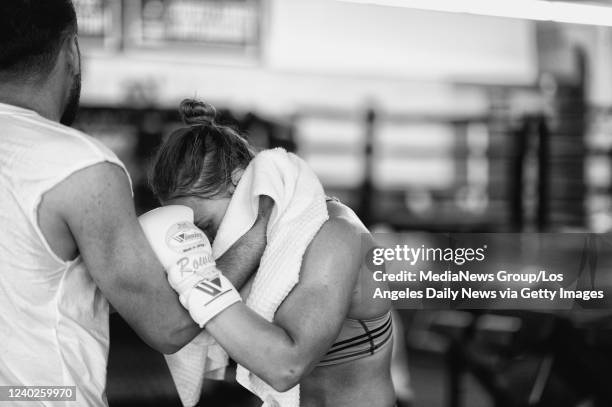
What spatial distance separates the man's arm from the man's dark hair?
0.23 m

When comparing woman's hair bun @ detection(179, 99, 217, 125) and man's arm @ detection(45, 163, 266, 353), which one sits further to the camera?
woman's hair bun @ detection(179, 99, 217, 125)

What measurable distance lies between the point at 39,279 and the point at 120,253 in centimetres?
15

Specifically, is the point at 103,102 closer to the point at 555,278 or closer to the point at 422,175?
the point at 422,175

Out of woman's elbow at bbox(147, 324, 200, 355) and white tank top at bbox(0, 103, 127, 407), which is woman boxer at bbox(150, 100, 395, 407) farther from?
white tank top at bbox(0, 103, 127, 407)

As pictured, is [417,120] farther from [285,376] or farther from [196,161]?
[285,376]

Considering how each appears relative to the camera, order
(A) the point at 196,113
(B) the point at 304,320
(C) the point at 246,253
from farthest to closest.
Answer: (A) the point at 196,113 → (C) the point at 246,253 → (B) the point at 304,320

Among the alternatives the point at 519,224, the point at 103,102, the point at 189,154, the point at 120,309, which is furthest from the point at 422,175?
the point at 120,309

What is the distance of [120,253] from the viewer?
1061 mm

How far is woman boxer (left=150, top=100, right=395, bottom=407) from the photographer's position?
1121mm

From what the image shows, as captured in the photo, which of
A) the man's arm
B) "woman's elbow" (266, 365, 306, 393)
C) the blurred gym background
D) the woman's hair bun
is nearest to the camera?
the man's arm

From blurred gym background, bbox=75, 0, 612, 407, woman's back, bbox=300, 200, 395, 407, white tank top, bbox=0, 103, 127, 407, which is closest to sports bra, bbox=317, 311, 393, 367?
woman's back, bbox=300, 200, 395, 407

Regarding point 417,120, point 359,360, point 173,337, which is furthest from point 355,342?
point 417,120

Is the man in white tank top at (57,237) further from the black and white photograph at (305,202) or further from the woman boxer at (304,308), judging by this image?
the woman boxer at (304,308)

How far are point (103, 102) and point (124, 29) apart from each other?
2.57 feet
